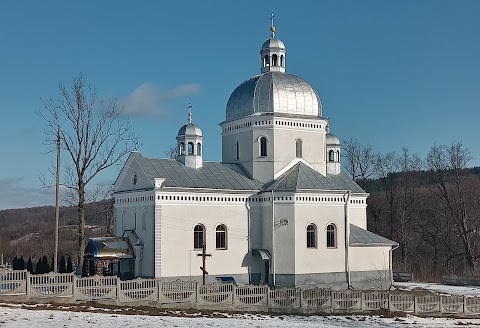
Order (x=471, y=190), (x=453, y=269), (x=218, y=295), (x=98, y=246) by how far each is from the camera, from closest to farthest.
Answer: (x=218, y=295), (x=98, y=246), (x=453, y=269), (x=471, y=190)

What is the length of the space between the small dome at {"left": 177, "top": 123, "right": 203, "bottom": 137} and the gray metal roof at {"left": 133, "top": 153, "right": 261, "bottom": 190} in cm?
162

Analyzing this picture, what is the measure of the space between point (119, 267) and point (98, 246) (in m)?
1.69

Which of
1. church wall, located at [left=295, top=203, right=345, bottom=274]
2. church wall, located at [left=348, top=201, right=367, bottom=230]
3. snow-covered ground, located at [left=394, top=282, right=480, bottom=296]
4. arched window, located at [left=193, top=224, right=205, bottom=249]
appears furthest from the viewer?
church wall, located at [left=348, top=201, right=367, bottom=230]

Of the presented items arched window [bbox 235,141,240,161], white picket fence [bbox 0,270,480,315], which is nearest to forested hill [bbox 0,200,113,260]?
arched window [bbox 235,141,240,161]

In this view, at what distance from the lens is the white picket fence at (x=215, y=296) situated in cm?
2106

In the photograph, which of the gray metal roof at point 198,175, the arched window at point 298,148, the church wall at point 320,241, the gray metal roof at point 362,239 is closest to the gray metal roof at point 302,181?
the arched window at point 298,148

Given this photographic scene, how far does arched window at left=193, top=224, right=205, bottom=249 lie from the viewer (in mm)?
31255

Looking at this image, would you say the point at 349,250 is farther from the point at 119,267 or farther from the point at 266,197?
the point at 119,267

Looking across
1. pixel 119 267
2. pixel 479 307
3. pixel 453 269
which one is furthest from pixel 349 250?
pixel 453 269

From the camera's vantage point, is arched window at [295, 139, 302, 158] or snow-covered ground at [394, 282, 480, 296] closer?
snow-covered ground at [394, 282, 480, 296]

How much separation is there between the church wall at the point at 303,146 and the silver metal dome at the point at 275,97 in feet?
3.45

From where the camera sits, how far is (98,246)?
3100 cm

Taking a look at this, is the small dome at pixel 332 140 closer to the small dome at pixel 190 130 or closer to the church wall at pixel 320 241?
the church wall at pixel 320 241

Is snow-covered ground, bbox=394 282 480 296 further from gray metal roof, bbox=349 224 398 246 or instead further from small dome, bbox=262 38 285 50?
small dome, bbox=262 38 285 50
